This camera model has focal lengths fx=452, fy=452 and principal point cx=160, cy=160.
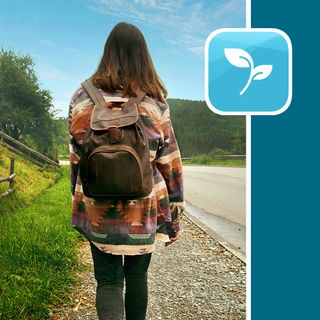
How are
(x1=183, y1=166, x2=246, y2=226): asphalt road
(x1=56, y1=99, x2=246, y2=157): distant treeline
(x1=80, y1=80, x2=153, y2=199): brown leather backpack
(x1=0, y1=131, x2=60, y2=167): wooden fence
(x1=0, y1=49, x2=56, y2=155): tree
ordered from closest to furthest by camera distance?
1. (x1=80, y1=80, x2=153, y2=199): brown leather backpack
2. (x1=183, y1=166, x2=246, y2=226): asphalt road
3. (x1=0, y1=131, x2=60, y2=167): wooden fence
4. (x1=0, y1=49, x2=56, y2=155): tree
5. (x1=56, y1=99, x2=246, y2=157): distant treeline

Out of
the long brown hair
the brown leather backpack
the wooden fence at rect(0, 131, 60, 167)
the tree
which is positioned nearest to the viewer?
the brown leather backpack

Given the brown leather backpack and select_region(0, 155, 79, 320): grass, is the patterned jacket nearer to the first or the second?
the brown leather backpack

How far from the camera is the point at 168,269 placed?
355cm

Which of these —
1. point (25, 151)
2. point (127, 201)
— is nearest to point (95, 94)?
point (127, 201)

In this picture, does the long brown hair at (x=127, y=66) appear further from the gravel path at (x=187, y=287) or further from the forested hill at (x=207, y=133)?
the forested hill at (x=207, y=133)

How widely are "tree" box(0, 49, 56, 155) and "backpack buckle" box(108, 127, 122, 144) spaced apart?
12.9 m

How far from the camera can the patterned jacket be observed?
65.5 inches

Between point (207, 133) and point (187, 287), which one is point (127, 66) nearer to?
point (187, 287)

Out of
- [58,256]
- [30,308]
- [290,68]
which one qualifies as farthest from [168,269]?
[290,68]

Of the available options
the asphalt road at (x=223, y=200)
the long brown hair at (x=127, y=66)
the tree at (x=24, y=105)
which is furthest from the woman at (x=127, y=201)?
the tree at (x=24, y=105)

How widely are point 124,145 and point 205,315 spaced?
1.42 meters

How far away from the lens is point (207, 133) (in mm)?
28453

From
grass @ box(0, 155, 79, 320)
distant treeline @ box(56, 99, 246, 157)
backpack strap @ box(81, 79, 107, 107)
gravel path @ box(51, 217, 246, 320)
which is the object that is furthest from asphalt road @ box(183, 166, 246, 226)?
distant treeline @ box(56, 99, 246, 157)

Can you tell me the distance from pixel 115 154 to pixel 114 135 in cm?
7
